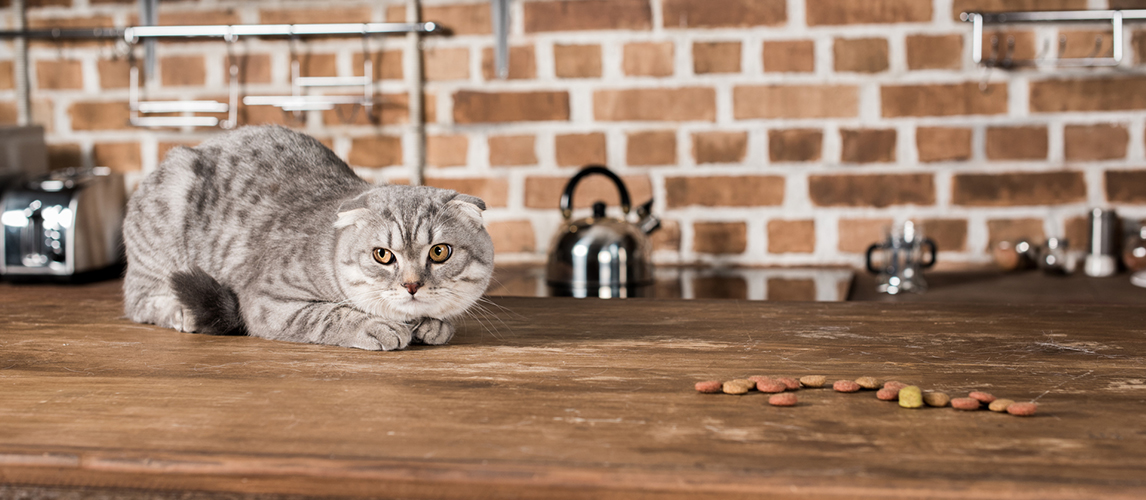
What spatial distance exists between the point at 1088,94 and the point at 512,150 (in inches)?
50.7

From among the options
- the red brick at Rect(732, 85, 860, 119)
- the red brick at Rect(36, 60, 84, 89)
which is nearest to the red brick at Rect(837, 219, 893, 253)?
the red brick at Rect(732, 85, 860, 119)

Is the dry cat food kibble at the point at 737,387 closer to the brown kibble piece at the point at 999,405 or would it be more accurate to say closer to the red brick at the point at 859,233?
the brown kibble piece at the point at 999,405

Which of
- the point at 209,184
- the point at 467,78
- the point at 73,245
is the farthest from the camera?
the point at 467,78

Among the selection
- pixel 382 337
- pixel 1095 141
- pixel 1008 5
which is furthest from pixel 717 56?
pixel 382 337

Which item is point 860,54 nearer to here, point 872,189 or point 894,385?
point 872,189

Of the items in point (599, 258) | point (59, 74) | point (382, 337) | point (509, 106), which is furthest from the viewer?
point (59, 74)

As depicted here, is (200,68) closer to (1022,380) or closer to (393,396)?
(393,396)

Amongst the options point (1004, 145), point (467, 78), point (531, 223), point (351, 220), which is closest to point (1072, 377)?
point (351, 220)

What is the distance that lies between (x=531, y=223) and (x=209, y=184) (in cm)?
88

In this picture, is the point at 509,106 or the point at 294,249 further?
the point at 509,106

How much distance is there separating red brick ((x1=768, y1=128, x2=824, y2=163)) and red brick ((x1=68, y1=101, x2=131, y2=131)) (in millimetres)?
1595

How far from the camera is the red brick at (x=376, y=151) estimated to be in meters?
2.12

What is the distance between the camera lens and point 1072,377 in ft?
3.05

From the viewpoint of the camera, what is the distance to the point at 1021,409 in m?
0.79
